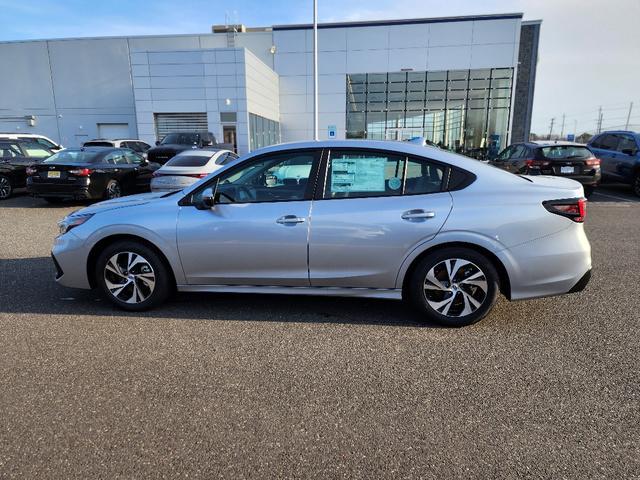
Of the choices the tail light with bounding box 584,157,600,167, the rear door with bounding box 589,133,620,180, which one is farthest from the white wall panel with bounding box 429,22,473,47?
the tail light with bounding box 584,157,600,167

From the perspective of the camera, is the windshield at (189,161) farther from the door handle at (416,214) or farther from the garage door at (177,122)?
the garage door at (177,122)

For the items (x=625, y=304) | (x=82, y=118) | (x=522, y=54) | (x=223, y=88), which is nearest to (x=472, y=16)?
(x=522, y=54)

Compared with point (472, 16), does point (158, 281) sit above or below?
below

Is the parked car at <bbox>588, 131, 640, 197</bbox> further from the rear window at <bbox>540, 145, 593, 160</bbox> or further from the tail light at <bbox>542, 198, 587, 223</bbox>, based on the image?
the tail light at <bbox>542, 198, 587, 223</bbox>

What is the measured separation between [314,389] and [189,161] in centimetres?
836

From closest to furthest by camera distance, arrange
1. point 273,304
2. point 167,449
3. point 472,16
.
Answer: point 167,449
point 273,304
point 472,16

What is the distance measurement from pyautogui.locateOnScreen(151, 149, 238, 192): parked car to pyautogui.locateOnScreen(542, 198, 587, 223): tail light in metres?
7.38

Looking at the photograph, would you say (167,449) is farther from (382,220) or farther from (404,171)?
(404,171)

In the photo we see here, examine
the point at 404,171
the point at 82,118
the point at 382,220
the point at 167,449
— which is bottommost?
the point at 167,449

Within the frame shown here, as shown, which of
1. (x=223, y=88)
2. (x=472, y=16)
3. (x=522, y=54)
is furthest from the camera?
(x=522, y=54)

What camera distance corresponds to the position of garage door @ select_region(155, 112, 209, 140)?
80.4 feet

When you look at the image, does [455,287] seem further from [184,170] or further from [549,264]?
[184,170]

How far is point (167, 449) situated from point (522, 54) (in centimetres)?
3860

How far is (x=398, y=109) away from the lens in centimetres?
3309
